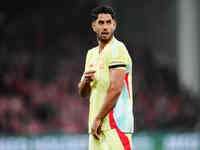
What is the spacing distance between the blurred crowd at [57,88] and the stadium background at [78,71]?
0.03m

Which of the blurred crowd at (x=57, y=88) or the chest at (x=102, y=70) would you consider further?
the blurred crowd at (x=57, y=88)

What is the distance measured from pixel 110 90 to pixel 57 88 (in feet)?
40.0

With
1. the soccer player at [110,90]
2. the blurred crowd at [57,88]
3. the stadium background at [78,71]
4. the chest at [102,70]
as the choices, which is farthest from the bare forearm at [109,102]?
the blurred crowd at [57,88]

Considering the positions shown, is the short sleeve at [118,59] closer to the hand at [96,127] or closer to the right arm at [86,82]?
the right arm at [86,82]

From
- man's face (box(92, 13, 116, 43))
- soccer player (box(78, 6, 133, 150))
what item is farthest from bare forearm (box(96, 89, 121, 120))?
man's face (box(92, 13, 116, 43))

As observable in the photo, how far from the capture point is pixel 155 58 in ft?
70.2

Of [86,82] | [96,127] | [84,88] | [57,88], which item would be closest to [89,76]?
[86,82]

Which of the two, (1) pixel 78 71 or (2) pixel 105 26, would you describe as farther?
(1) pixel 78 71

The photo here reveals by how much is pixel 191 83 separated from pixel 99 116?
16.1 m

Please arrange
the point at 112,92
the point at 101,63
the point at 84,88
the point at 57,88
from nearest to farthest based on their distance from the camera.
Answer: the point at 112,92 < the point at 101,63 < the point at 84,88 < the point at 57,88

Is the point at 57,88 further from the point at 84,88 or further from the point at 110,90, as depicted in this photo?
the point at 110,90

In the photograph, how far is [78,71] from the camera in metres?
18.1

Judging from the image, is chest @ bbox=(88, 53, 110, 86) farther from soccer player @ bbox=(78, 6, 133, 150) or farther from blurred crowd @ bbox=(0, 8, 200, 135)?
blurred crowd @ bbox=(0, 8, 200, 135)

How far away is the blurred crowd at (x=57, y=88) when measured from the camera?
15910 millimetres
